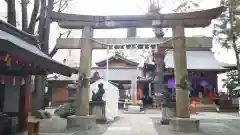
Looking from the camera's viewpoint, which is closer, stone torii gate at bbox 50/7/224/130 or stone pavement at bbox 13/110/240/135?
stone pavement at bbox 13/110/240/135

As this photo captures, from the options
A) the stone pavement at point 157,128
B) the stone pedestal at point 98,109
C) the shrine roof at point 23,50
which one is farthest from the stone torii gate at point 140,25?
the shrine roof at point 23,50

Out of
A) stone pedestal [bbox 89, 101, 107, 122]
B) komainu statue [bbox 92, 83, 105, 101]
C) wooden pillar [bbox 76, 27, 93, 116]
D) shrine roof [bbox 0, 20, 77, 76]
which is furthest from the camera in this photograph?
komainu statue [bbox 92, 83, 105, 101]

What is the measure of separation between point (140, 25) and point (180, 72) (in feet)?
9.76

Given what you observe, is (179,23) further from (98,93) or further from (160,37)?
(98,93)

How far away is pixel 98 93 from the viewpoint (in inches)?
585

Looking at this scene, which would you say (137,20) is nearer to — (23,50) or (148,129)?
(148,129)

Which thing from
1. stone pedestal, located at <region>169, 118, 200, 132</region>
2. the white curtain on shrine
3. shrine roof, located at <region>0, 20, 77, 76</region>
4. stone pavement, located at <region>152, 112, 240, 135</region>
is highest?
shrine roof, located at <region>0, 20, 77, 76</region>

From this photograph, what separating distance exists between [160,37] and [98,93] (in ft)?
16.3

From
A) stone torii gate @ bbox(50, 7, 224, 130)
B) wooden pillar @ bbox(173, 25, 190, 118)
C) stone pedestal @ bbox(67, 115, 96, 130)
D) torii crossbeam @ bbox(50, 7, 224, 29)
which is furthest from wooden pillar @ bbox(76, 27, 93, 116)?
wooden pillar @ bbox(173, 25, 190, 118)

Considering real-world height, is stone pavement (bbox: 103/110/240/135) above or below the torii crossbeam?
below

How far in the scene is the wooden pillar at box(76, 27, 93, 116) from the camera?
11.7 meters

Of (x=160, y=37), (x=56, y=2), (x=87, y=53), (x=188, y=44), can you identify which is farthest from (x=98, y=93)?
(x=56, y=2)

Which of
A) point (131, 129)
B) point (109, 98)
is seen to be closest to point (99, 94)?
point (109, 98)

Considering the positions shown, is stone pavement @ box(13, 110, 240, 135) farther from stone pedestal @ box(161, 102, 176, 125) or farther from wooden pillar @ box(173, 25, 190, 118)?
wooden pillar @ box(173, 25, 190, 118)
